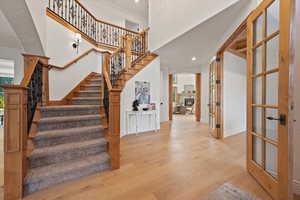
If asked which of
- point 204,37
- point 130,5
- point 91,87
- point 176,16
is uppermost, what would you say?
point 130,5

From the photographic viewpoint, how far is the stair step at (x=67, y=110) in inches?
96.0

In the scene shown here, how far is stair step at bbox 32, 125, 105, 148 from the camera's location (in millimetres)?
2009

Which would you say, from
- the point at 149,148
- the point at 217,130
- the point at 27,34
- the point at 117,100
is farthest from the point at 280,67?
the point at 27,34

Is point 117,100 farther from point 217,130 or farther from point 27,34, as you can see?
point 217,130

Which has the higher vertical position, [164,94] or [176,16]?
[176,16]

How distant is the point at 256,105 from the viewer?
1.84 m

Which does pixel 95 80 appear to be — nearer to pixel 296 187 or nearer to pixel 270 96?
pixel 270 96

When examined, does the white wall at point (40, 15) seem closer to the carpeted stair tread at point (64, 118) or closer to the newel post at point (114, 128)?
the carpeted stair tread at point (64, 118)

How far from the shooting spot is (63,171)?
1815mm

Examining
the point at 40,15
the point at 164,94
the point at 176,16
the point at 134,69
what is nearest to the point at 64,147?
the point at 40,15

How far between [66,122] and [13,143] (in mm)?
Result: 865

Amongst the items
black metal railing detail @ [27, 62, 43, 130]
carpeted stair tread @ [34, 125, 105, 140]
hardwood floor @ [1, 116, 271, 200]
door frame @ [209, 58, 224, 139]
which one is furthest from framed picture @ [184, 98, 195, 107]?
black metal railing detail @ [27, 62, 43, 130]

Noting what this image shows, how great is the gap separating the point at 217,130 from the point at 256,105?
2181mm

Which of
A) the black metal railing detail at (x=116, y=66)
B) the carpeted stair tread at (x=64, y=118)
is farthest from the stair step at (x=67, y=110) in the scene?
the black metal railing detail at (x=116, y=66)
